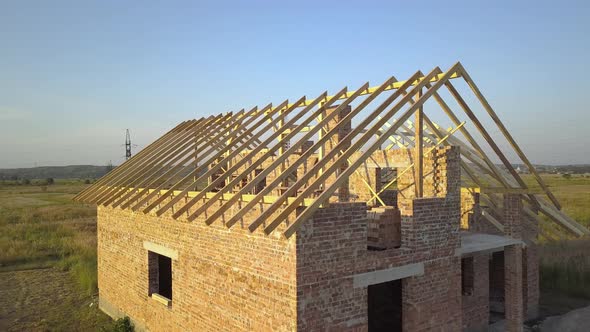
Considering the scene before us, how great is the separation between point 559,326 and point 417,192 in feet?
21.9

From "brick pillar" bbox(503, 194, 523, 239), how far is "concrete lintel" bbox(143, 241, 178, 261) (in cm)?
840

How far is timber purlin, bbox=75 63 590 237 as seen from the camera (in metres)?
7.35

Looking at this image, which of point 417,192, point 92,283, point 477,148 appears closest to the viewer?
point 417,192

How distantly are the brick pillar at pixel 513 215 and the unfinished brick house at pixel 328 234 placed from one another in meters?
0.03

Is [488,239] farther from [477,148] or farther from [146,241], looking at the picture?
[146,241]

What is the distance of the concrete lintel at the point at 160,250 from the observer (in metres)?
10.4

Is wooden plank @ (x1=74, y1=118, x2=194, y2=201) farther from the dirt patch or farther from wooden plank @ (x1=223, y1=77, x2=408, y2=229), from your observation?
wooden plank @ (x1=223, y1=77, x2=408, y2=229)

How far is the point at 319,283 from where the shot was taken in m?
7.02

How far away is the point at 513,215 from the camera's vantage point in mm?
11414

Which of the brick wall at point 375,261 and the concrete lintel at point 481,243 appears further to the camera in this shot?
the concrete lintel at point 481,243

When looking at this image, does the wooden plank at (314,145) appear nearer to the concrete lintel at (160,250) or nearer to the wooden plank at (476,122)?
the wooden plank at (476,122)

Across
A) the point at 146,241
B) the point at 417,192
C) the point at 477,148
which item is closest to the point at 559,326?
the point at 477,148

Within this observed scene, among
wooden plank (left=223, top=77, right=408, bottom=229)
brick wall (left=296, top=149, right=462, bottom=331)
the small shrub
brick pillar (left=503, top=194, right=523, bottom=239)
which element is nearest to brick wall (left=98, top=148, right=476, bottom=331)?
brick wall (left=296, top=149, right=462, bottom=331)

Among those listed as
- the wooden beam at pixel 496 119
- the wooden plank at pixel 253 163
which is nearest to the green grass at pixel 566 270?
the wooden beam at pixel 496 119
